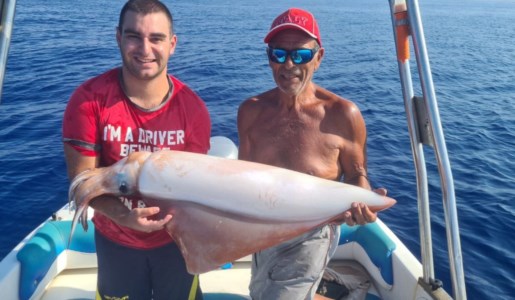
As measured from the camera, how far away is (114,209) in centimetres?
250

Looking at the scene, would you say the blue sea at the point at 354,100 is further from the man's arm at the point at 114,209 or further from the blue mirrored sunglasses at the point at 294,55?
the man's arm at the point at 114,209

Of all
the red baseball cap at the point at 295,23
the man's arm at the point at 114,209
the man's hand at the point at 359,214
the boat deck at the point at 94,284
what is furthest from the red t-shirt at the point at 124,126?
the boat deck at the point at 94,284

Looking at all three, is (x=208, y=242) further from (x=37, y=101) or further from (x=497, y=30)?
(x=497, y=30)

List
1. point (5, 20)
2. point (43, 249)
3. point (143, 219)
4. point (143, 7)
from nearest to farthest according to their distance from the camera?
point (5, 20)
point (143, 219)
point (143, 7)
point (43, 249)

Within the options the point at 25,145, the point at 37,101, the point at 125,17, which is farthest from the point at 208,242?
the point at 37,101

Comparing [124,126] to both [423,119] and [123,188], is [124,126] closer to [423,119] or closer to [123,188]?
[123,188]

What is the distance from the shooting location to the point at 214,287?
14.2 ft

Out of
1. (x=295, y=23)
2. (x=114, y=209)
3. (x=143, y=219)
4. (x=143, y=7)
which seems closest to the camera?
(x=143, y=219)

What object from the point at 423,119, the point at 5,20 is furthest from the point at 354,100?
the point at 5,20

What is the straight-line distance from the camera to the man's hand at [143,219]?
235cm

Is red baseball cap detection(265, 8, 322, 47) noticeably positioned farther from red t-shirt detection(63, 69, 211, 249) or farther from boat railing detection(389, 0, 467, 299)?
red t-shirt detection(63, 69, 211, 249)


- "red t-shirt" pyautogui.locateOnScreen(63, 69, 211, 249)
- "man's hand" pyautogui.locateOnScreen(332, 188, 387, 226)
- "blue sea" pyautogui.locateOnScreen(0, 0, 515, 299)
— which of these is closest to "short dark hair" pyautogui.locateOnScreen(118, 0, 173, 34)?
"red t-shirt" pyautogui.locateOnScreen(63, 69, 211, 249)

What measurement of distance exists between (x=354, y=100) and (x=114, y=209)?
1305 cm

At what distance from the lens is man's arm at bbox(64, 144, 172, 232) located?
2.37 m
